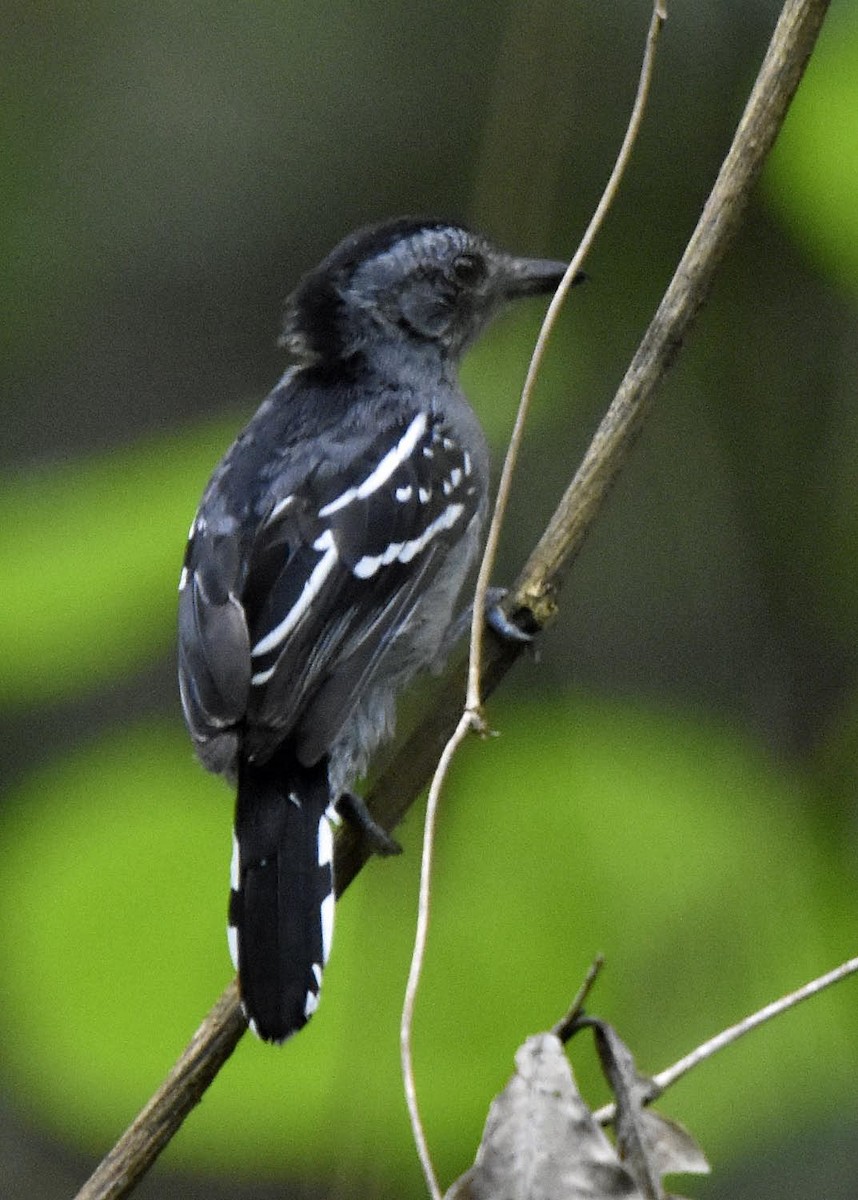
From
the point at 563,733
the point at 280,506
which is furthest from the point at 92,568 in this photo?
the point at 563,733

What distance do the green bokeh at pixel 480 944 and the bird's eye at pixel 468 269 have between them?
4.02ft

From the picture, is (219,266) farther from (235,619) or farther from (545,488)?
(235,619)

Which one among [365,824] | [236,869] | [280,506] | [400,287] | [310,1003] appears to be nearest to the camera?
[310,1003]

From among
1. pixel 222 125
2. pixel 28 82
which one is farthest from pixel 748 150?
pixel 222 125

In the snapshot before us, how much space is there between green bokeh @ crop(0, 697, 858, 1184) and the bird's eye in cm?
123

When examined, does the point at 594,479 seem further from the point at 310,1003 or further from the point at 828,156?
the point at 828,156

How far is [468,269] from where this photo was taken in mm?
4137

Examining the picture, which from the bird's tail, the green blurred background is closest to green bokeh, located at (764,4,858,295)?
the green blurred background

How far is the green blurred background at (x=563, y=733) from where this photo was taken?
322 cm

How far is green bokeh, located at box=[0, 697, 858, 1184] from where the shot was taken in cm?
318

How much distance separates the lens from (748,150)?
255cm

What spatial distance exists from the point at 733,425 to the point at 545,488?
4.66 ft

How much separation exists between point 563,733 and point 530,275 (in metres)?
1.32

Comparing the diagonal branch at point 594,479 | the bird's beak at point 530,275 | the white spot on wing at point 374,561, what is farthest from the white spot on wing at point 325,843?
the bird's beak at point 530,275
